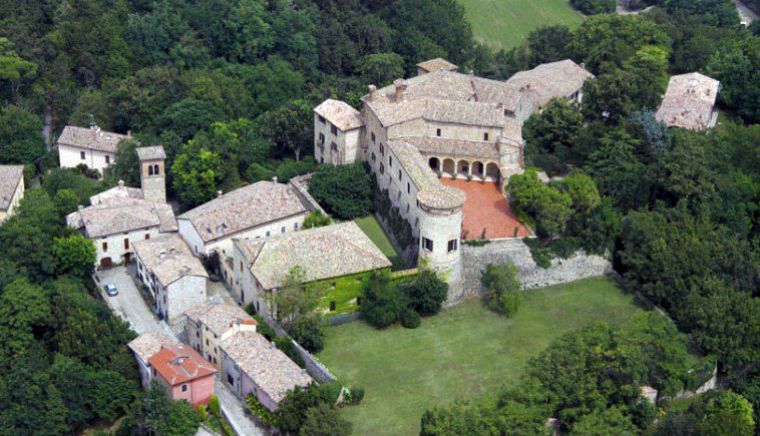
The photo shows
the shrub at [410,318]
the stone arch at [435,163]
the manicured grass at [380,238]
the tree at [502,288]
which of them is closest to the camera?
the shrub at [410,318]

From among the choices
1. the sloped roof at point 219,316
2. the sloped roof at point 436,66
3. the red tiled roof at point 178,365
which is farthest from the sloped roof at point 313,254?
the sloped roof at point 436,66

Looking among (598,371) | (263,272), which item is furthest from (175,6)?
(598,371)

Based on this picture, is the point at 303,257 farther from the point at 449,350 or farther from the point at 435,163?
the point at 435,163

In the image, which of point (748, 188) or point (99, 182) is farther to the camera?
point (99, 182)

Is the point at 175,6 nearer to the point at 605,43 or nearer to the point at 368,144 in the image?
the point at 368,144

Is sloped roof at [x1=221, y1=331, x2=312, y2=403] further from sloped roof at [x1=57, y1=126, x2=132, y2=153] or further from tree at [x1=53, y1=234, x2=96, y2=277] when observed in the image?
sloped roof at [x1=57, y1=126, x2=132, y2=153]

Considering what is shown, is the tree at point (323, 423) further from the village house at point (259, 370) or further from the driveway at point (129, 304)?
the driveway at point (129, 304)

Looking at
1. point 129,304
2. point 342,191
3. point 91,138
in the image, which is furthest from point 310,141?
point 129,304
